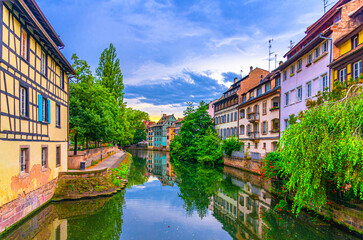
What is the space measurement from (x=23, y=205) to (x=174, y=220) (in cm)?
630

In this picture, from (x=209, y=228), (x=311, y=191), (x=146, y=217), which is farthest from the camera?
(x=146, y=217)

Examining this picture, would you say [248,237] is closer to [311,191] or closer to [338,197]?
[311,191]

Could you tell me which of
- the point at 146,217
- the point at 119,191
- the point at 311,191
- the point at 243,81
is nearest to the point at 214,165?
the point at 243,81

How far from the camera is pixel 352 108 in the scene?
759cm

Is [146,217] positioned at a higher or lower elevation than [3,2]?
lower

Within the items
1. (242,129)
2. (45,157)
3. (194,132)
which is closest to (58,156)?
(45,157)

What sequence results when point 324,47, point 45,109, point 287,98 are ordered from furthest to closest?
point 287,98 < point 324,47 < point 45,109

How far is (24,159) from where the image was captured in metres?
9.77

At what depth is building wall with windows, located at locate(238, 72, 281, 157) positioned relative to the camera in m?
24.2

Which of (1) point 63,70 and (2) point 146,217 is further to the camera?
(1) point 63,70

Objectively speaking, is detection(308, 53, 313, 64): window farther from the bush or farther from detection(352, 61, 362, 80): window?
the bush

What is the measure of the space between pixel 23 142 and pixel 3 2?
16.7 ft

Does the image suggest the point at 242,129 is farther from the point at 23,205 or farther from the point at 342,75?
the point at 23,205

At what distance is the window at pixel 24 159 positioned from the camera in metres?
9.55
